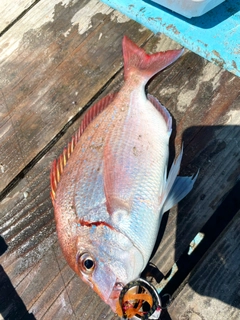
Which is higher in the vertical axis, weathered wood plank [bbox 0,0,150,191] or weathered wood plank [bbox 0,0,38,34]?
weathered wood plank [bbox 0,0,38,34]

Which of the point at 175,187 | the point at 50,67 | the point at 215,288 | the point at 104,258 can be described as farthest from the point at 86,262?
the point at 50,67

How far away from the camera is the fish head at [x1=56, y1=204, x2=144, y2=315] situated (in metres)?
1.78

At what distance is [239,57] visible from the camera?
233cm

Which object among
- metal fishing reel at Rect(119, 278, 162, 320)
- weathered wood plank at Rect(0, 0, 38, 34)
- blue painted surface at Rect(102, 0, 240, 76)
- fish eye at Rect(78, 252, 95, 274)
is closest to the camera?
metal fishing reel at Rect(119, 278, 162, 320)

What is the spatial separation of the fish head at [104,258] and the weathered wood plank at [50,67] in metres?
0.79

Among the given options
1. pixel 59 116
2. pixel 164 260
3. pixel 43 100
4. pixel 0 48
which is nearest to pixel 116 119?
pixel 59 116

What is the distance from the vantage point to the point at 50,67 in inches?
99.7

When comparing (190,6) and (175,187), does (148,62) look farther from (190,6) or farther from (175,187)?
(175,187)

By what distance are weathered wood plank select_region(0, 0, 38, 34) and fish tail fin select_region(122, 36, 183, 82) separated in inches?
44.3

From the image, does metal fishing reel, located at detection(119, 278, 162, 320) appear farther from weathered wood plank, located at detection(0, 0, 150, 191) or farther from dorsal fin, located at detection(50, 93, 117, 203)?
weathered wood plank, located at detection(0, 0, 150, 191)

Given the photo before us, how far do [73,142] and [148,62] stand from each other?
0.79 metres

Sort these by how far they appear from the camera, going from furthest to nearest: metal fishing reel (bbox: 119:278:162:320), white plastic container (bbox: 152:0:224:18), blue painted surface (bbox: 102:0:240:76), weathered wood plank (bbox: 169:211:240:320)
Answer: blue painted surface (bbox: 102:0:240:76)
white plastic container (bbox: 152:0:224:18)
weathered wood plank (bbox: 169:211:240:320)
metal fishing reel (bbox: 119:278:162:320)

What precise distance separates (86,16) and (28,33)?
0.51 meters

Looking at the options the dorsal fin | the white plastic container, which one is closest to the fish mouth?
the dorsal fin
